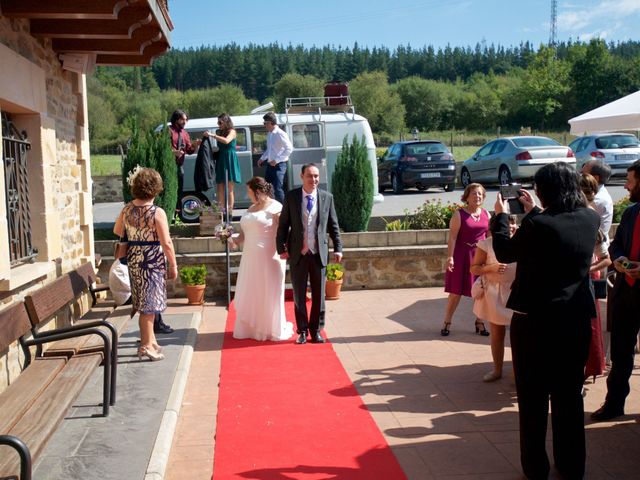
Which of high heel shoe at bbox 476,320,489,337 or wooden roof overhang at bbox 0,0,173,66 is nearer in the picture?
wooden roof overhang at bbox 0,0,173,66

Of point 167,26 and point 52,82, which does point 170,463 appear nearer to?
point 52,82

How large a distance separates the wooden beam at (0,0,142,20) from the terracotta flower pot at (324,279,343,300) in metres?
5.53

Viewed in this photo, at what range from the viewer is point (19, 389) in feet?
15.5

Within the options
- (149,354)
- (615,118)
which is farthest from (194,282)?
(615,118)

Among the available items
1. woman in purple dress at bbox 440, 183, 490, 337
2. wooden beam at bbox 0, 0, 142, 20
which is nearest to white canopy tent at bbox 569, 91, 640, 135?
woman in purple dress at bbox 440, 183, 490, 337

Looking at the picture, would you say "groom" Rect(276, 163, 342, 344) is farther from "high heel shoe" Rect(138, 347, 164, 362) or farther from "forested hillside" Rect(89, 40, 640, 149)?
"forested hillside" Rect(89, 40, 640, 149)

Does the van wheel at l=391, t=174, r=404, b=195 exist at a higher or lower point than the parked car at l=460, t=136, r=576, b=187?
lower

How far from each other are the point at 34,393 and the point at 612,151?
19.8m

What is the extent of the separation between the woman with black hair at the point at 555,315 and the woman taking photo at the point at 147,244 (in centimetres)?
334

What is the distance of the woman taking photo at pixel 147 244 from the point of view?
6.62m

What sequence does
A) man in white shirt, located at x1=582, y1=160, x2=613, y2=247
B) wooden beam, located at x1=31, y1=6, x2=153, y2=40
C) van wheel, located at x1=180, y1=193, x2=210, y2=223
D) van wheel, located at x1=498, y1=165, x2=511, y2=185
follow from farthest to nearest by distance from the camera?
van wheel, located at x1=498, y1=165, x2=511, y2=185 < van wheel, located at x1=180, y1=193, x2=210, y2=223 < wooden beam, located at x1=31, y1=6, x2=153, y2=40 < man in white shirt, located at x1=582, y1=160, x2=613, y2=247

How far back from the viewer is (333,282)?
35.5 feet

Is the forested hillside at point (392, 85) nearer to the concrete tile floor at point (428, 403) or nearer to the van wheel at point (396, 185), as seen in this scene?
the van wheel at point (396, 185)

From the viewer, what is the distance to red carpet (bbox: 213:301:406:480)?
4.80 meters
